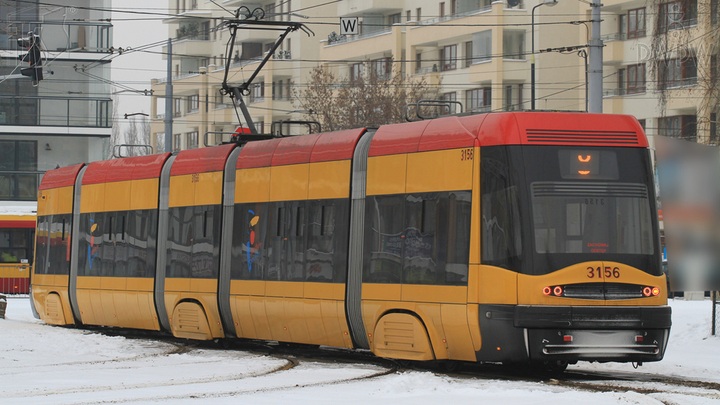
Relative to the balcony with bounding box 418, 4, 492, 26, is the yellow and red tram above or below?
below

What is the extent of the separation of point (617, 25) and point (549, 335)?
4131 centimetres

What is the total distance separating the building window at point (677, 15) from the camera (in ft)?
63.1

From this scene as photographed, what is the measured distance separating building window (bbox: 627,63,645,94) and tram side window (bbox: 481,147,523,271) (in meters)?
38.5

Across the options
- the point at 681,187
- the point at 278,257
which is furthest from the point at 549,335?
the point at 278,257

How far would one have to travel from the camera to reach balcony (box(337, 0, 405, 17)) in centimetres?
6359

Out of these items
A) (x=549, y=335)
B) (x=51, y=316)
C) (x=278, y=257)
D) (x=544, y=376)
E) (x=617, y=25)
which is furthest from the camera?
(x=617, y=25)

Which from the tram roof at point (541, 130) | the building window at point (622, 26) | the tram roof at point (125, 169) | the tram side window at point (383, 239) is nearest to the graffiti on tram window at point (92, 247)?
the tram roof at point (125, 169)

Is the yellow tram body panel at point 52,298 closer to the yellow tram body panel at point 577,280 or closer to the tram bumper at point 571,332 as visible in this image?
the tram bumper at point 571,332

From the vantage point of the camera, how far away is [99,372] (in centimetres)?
1348

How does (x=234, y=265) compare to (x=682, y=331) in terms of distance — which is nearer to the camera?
(x=234, y=265)

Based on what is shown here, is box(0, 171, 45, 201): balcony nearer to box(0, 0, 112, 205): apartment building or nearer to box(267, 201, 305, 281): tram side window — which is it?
box(0, 0, 112, 205): apartment building

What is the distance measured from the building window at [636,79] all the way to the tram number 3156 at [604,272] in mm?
38694

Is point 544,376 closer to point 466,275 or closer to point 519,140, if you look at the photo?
point 466,275

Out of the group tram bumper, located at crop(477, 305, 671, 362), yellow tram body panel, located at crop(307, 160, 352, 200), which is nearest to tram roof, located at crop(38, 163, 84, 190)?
yellow tram body panel, located at crop(307, 160, 352, 200)
